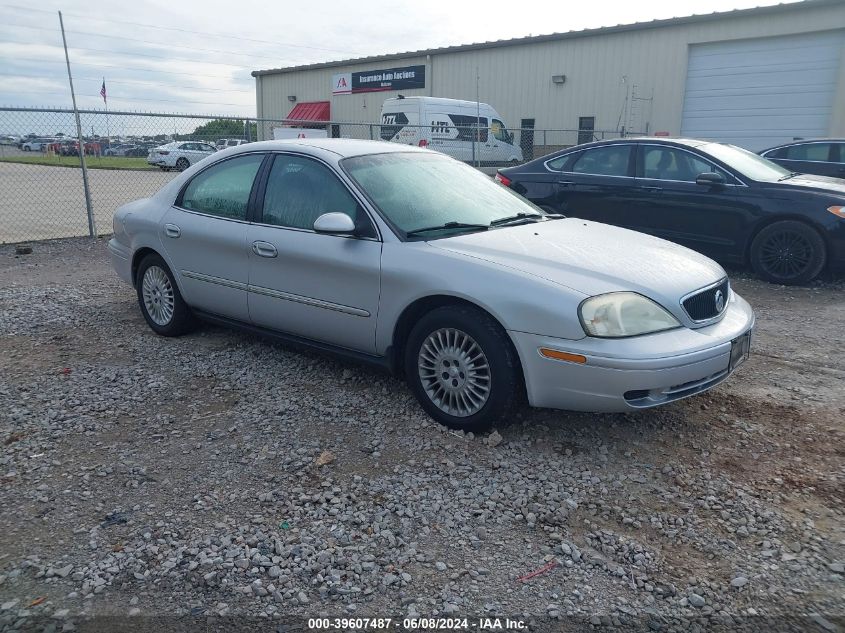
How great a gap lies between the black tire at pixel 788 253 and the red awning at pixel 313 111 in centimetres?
2829

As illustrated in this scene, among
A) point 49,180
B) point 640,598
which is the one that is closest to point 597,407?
point 640,598

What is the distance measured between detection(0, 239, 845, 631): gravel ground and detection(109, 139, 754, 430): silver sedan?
Result: 1.24 feet

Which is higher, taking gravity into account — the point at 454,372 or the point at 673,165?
the point at 673,165

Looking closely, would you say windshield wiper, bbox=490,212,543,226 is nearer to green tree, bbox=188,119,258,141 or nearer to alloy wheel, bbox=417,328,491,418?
alloy wheel, bbox=417,328,491,418

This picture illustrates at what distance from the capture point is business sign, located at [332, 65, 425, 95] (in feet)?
96.9

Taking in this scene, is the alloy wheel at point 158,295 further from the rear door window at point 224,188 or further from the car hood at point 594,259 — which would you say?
the car hood at point 594,259

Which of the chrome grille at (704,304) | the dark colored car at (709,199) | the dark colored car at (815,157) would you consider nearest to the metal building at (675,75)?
the dark colored car at (815,157)

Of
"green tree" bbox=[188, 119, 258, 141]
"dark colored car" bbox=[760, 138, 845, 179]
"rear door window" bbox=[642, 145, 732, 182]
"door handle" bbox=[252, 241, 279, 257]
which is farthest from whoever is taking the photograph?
"green tree" bbox=[188, 119, 258, 141]

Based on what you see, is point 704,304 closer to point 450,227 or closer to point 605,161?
point 450,227

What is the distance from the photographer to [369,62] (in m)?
31.4

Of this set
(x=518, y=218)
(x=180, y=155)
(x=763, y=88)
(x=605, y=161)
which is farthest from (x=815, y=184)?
(x=180, y=155)

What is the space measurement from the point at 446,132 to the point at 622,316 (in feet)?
59.5

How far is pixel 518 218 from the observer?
481 cm

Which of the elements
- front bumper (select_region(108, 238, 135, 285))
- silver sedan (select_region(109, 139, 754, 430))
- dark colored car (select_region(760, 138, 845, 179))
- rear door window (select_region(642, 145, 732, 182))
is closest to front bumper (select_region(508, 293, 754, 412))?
silver sedan (select_region(109, 139, 754, 430))
